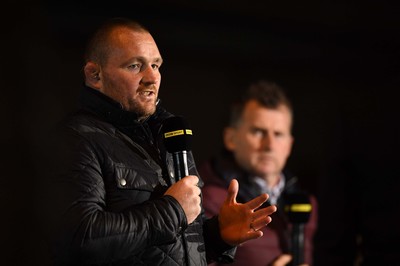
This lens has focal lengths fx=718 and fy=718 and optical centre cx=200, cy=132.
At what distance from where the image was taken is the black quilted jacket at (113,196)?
136 cm

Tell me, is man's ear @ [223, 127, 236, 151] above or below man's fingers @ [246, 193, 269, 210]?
above

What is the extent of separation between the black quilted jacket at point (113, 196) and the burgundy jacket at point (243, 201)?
2.47 feet

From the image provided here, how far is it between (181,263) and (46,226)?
0.29 meters

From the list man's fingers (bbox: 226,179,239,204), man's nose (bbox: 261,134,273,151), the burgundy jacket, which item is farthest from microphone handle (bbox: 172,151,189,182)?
man's nose (bbox: 261,134,273,151)

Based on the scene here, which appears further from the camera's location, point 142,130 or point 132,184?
point 142,130

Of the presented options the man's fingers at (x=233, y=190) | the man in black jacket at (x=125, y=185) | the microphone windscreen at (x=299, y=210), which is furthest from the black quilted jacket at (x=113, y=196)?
the microphone windscreen at (x=299, y=210)

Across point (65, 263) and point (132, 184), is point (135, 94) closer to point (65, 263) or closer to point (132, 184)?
point (132, 184)

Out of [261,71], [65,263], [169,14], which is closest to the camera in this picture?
[65,263]

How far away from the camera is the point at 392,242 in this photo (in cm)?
237

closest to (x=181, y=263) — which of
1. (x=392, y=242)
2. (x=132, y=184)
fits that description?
(x=132, y=184)

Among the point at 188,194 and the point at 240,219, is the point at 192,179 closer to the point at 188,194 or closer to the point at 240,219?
the point at 188,194

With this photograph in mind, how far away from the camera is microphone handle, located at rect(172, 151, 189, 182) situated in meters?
1.50

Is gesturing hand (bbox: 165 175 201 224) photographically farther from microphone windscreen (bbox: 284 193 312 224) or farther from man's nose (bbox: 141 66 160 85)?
microphone windscreen (bbox: 284 193 312 224)

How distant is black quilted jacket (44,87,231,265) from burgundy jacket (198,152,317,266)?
2.47ft
